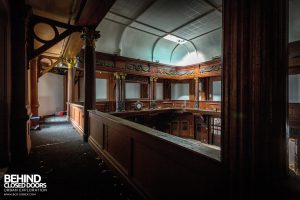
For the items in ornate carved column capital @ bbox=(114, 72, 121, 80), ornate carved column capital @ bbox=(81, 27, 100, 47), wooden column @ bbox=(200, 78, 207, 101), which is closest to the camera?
ornate carved column capital @ bbox=(81, 27, 100, 47)

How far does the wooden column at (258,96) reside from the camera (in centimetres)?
83

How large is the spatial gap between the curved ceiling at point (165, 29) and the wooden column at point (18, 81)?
3.79 metres

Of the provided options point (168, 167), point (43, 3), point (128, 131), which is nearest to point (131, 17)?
point (43, 3)

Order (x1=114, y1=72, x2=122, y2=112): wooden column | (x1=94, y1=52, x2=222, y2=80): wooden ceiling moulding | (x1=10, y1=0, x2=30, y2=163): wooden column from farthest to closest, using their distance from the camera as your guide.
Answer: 1. (x1=114, y1=72, x2=122, y2=112): wooden column
2. (x1=94, y1=52, x2=222, y2=80): wooden ceiling moulding
3. (x1=10, y1=0, x2=30, y2=163): wooden column

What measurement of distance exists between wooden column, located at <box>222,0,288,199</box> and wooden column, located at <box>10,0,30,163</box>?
3651 mm

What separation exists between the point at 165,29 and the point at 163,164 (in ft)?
26.7

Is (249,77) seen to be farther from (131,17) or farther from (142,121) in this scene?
(142,121)

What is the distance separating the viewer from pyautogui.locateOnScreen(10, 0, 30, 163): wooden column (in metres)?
3.06

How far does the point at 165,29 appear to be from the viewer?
8.50 m

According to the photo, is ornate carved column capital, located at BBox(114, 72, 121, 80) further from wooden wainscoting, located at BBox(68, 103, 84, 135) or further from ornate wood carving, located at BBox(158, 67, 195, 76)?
wooden wainscoting, located at BBox(68, 103, 84, 135)

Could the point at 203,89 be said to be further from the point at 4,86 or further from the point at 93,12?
the point at 4,86

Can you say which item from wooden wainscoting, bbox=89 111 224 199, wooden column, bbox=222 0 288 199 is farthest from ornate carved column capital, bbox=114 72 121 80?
wooden column, bbox=222 0 288 199

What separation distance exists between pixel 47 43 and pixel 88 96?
1.53 m

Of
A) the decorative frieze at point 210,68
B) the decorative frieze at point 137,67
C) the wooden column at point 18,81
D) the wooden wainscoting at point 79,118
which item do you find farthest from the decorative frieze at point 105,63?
the decorative frieze at point 210,68
